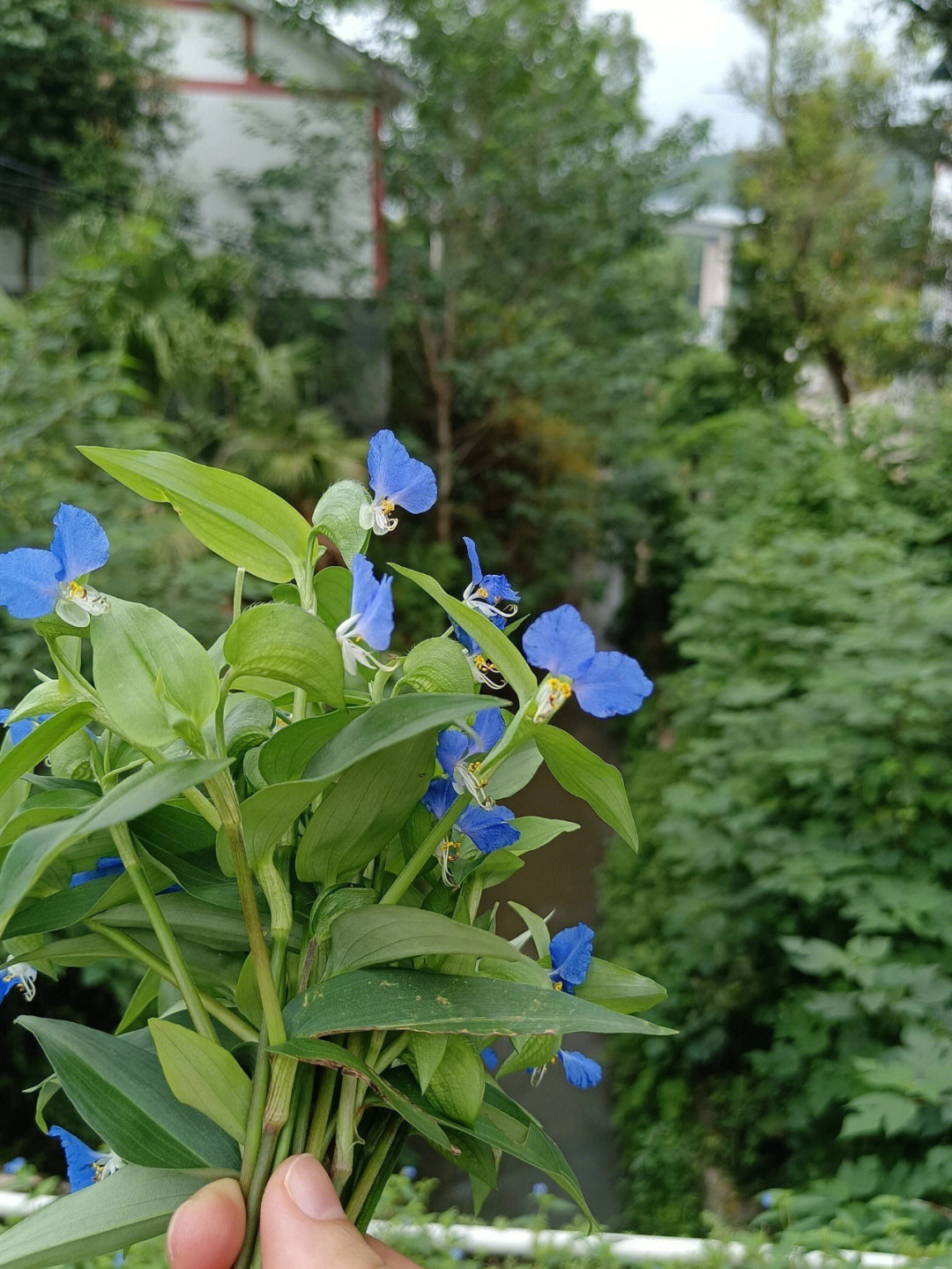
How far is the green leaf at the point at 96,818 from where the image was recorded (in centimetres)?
35

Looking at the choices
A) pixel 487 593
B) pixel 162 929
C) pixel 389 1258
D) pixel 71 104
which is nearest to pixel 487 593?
pixel 487 593

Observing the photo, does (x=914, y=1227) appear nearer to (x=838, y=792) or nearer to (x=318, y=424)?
(x=838, y=792)

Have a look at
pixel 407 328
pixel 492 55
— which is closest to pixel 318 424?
pixel 407 328

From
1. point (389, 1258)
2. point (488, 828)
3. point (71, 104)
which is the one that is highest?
point (71, 104)

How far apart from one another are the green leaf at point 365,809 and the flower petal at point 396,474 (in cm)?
12

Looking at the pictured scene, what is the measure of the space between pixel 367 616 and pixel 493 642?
56mm

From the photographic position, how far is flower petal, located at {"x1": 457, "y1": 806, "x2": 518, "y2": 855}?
0.44 meters

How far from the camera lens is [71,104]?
600 cm

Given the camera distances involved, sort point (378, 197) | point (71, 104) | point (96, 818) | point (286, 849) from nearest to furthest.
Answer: point (96, 818)
point (286, 849)
point (71, 104)
point (378, 197)

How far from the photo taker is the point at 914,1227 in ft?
4.55

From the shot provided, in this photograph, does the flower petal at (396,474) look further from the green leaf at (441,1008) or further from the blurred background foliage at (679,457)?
the blurred background foliage at (679,457)

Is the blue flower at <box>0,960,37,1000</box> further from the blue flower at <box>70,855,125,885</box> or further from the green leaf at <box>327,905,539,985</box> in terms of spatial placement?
the green leaf at <box>327,905,539,985</box>

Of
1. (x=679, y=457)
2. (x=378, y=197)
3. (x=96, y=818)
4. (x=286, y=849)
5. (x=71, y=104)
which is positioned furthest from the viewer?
(x=679, y=457)

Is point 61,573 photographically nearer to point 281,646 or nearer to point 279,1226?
point 281,646
